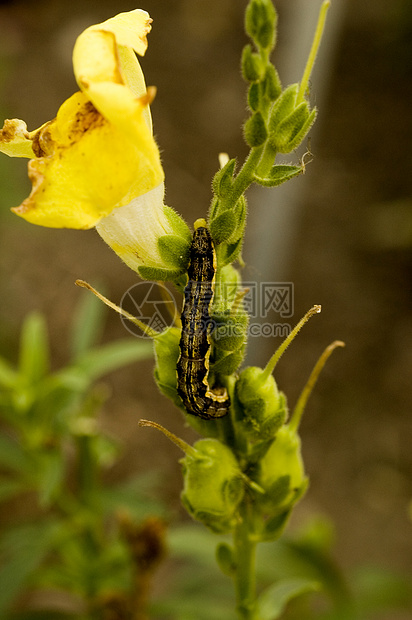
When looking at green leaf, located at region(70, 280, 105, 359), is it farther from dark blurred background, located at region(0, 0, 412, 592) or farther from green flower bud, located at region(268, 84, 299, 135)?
green flower bud, located at region(268, 84, 299, 135)

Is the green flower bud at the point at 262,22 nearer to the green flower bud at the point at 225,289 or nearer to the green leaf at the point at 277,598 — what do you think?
the green flower bud at the point at 225,289

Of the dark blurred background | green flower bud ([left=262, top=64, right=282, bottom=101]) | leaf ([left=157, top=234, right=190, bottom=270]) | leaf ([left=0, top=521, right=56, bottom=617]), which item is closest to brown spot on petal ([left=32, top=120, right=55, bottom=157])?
leaf ([left=157, top=234, right=190, bottom=270])

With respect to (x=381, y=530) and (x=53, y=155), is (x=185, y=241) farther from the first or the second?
(x=381, y=530)

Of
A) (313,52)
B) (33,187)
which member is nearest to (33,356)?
(33,187)

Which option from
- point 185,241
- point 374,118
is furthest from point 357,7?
point 185,241

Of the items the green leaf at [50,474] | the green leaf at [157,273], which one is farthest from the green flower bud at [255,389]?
the green leaf at [50,474]
